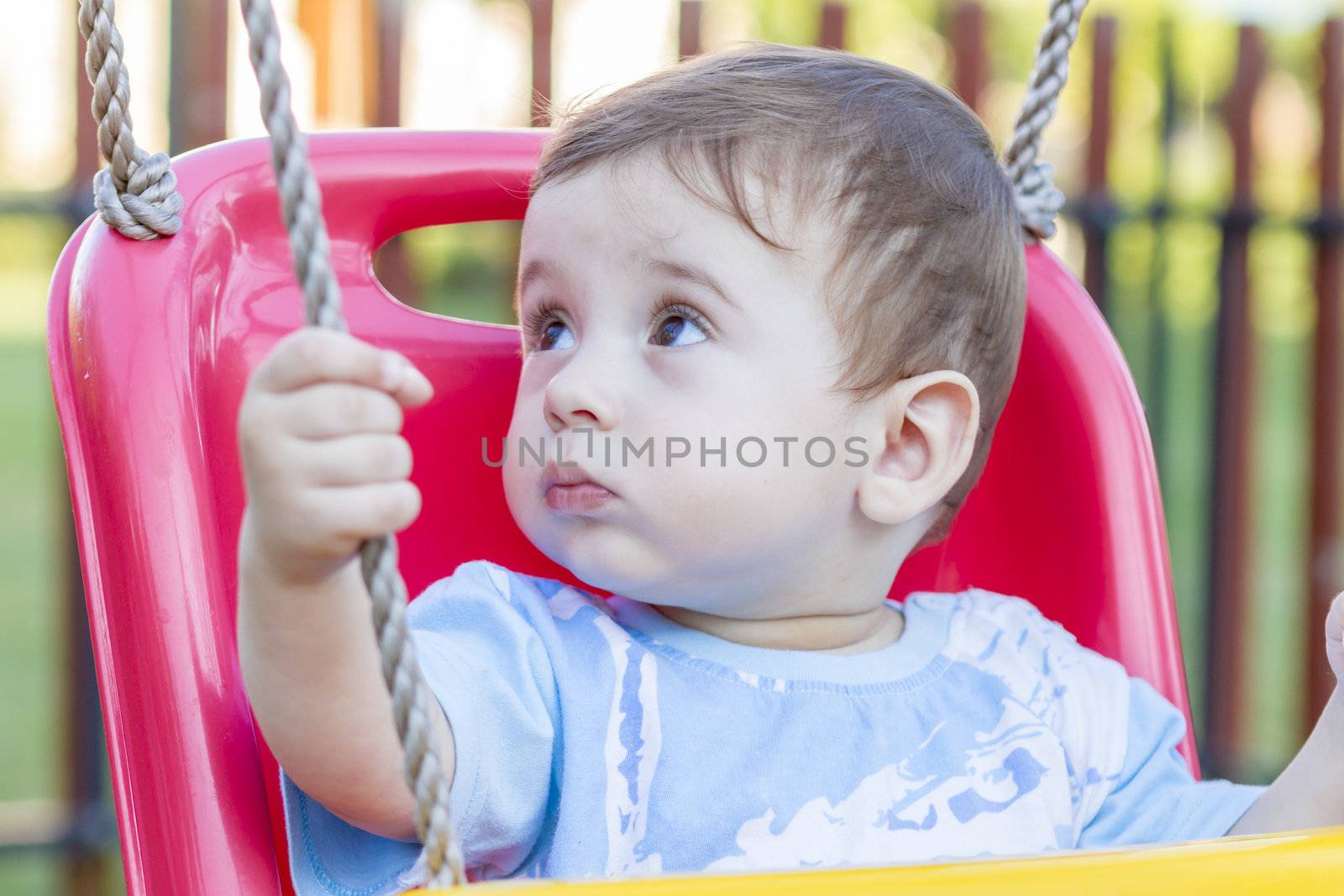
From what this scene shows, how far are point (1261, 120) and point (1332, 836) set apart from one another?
85.5 inches

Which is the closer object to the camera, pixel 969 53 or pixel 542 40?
pixel 542 40

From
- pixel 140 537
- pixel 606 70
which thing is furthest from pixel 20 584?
pixel 140 537

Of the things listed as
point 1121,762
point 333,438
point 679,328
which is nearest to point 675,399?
point 679,328

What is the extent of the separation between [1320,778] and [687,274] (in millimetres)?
423

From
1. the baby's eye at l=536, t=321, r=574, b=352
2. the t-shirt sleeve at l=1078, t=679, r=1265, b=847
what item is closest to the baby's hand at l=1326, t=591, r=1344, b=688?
the t-shirt sleeve at l=1078, t=679, r=1265, b=847

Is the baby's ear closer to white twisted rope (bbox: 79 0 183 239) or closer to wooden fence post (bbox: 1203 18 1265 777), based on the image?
white twisted rope (bbox: 79 0 183 239)

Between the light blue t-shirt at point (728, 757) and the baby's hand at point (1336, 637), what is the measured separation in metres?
0.11

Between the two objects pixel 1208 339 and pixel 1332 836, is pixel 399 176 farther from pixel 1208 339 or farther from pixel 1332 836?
pixel 1208 339

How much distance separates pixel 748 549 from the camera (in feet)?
2.57

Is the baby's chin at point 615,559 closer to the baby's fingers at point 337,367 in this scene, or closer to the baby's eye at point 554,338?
the baby's eye at point 554,338

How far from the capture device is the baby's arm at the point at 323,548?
21.2 inches

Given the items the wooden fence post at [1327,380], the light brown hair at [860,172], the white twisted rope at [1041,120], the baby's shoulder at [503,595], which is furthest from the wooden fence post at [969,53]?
the baby's shoulder at [503,595]

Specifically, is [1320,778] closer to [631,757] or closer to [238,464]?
[631,757]

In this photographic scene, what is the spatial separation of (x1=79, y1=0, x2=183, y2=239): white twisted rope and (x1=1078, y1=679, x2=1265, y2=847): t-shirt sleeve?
Result: 2.06 feet
